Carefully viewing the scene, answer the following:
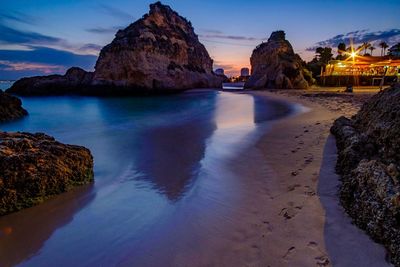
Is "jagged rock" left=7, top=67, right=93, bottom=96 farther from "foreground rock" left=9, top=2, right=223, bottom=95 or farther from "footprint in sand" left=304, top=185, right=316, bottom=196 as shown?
"footprint in sand" left=304, top=185, right=316, bottom=196

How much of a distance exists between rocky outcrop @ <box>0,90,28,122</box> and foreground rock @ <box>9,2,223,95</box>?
778 inches

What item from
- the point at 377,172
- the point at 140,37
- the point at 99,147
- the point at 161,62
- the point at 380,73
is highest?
the point at 140,37

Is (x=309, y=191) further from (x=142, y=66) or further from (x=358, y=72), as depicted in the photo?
(x=142, y=66)

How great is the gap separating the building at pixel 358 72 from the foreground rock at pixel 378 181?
3015cm

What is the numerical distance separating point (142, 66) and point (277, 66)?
1889cm

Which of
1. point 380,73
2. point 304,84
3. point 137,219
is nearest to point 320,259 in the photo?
point 137,219

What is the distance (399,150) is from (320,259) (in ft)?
5.57

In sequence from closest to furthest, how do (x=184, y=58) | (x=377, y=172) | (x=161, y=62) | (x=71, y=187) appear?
(x=377, y=172), (x=71, y=187), (x=161, y=62), (x=184, y=58)

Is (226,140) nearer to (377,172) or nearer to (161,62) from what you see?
(377,172)

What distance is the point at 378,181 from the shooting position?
266cm

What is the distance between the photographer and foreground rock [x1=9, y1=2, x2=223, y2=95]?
36.1m

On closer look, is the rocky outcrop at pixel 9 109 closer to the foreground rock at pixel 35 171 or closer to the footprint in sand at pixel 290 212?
the foreground rock at pixel 35 171

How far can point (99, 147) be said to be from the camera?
326 inches

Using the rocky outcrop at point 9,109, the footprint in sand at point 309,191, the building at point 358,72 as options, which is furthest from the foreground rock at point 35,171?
the building at point 358,72
